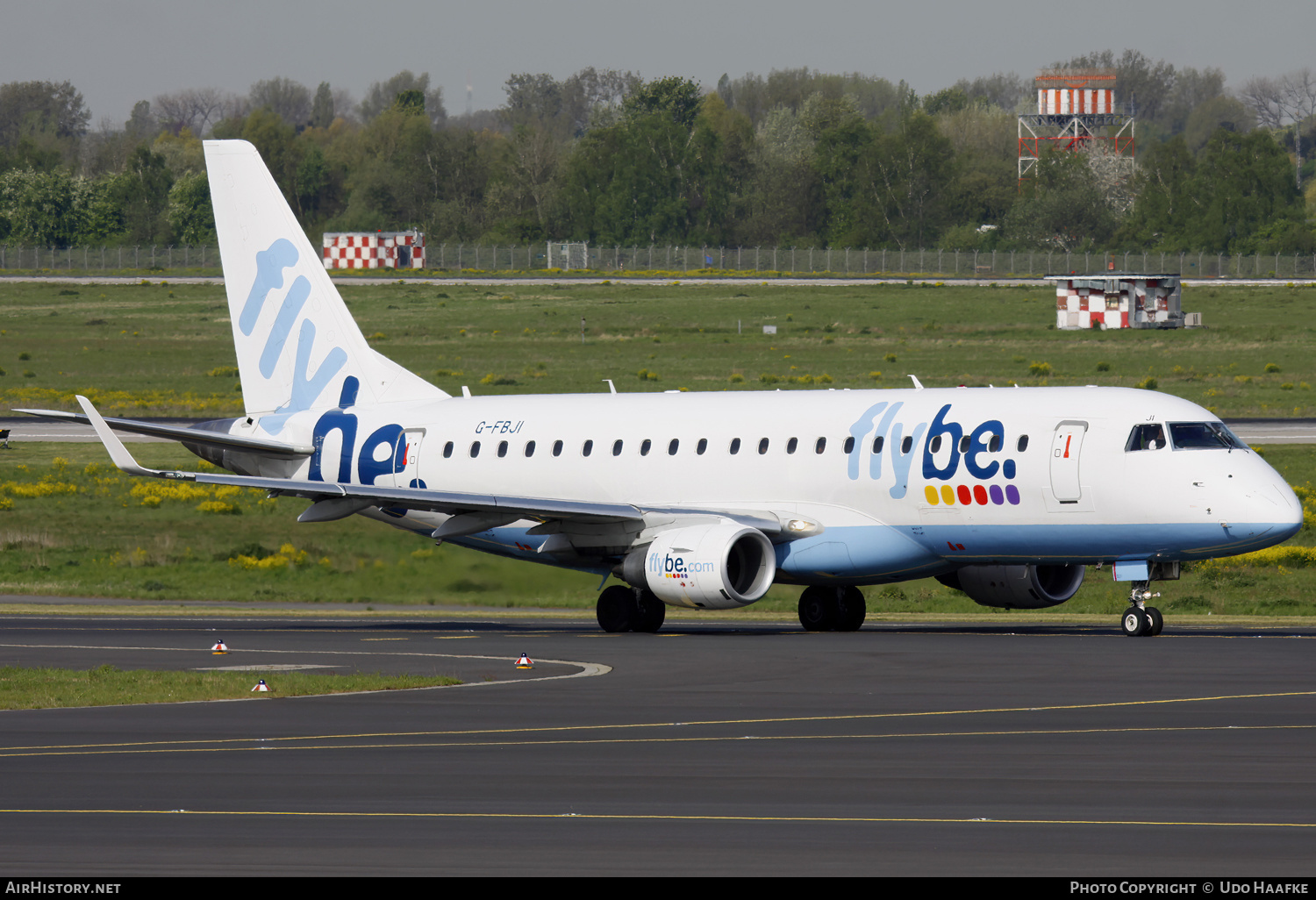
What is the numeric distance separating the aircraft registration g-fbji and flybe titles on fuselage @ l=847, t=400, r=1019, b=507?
1.6 inches

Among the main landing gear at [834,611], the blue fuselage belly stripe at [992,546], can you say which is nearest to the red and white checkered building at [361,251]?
the main landing gear at [834,611]

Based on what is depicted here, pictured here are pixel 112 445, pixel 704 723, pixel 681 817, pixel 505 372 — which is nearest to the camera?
pixel 681 817

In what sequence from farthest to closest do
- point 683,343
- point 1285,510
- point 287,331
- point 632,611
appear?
point 683,343
point 287,331
point 632,611
point 1285,510

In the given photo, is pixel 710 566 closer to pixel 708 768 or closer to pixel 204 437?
pixel 204 437

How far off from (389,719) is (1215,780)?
10.1 m

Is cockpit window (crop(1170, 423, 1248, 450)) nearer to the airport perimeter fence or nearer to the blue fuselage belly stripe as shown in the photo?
the blue fuselage belly stripe

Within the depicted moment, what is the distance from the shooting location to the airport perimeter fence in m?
175

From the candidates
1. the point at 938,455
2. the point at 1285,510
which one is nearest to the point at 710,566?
the point at 938,455

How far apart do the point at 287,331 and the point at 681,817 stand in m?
31.0

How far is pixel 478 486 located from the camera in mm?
42000

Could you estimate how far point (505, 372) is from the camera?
10150cm

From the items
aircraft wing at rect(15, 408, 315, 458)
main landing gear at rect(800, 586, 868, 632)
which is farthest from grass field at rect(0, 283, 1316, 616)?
main landing gear at rect(800, 586, 868, 632)

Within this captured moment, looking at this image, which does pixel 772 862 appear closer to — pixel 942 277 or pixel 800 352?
pixel 800 352

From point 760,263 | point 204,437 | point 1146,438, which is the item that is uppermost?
point 760,263
